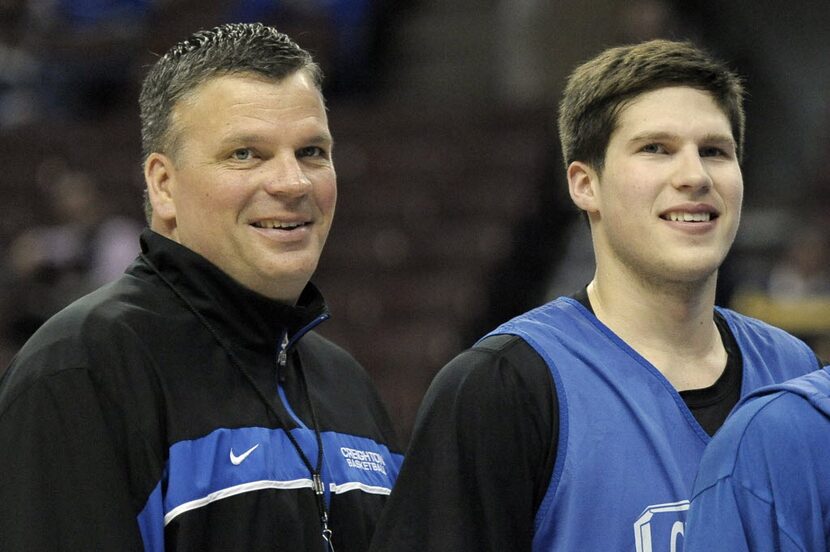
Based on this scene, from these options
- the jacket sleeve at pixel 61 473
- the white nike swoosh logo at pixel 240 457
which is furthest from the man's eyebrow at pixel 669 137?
the jacket sleeve at pixel 61 473

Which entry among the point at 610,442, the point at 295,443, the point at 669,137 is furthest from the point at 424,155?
the point at 610,442

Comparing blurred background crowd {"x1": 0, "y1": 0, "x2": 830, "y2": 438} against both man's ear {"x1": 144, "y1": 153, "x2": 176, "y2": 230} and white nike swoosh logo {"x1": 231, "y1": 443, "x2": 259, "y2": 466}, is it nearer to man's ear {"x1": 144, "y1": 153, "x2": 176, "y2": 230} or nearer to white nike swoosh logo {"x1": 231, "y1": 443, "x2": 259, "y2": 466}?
man's ear {"x1": 144, "y1": 153, "x2": 176, "y2": 230}

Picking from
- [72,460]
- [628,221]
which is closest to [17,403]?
[72,460]

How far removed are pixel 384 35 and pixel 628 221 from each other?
8691 millimetres

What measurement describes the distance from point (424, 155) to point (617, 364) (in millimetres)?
6983

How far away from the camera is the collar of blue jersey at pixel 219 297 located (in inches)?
112

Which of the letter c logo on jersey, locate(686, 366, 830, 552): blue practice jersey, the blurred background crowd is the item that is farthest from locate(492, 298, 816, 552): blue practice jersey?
the blurred background crowd

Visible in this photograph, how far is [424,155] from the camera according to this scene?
9.55m

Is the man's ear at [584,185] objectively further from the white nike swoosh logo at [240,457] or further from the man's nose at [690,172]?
the white nike swoosh logo at [240,457]

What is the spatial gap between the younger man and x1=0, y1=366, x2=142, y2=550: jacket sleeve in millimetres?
463

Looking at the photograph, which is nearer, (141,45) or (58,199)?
(58,199)

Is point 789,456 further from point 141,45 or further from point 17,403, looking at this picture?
point 141,45

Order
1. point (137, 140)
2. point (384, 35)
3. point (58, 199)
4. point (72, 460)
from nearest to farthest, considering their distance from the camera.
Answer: point (72, 460)
point (58, 199)
point (137, 140)
point (384, 35)

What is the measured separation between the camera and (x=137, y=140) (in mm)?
10430
